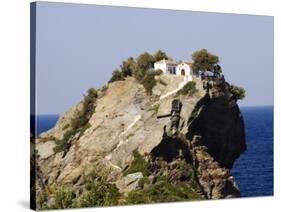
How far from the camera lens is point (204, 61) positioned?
18562 millimetres

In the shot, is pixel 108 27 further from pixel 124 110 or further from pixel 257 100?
pixel 257 100

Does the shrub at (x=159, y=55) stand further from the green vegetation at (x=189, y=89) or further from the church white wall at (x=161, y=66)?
A: the green vegetation at (x=189, y=89)

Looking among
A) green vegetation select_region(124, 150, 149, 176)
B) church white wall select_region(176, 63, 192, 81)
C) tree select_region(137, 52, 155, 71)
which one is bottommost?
green vegetation select_region(124, 150, 149, 176)

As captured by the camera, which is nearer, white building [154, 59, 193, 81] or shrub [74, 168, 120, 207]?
shrub [74, 168, 120, 207]

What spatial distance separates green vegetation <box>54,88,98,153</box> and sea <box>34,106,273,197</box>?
3326mm

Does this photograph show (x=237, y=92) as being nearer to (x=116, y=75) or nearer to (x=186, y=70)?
(x=186, y=70)

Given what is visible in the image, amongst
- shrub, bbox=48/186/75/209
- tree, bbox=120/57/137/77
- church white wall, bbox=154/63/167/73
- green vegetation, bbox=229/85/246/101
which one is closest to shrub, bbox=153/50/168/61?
church white wall, bbox=154/63/167/73

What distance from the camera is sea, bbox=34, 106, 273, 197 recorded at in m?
19.2

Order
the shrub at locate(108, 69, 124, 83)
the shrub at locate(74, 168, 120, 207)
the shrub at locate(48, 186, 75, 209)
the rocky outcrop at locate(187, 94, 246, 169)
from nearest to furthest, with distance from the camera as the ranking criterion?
the shrub at locate(48, 186, 75, 209) < the shrub at locate(74, 168, 120, 207) < the shrub at locate(108, 69, 124, 83) < the rocky outcrop at locate(187, 94, 246, 169)

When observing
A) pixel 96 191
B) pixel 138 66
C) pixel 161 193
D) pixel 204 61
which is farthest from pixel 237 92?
pixel 96 191

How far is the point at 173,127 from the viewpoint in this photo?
18422 millimetres

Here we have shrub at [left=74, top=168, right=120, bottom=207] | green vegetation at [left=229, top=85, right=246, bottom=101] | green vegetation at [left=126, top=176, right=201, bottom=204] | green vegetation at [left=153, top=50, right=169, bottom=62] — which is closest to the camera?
shrub at [left=74, top=168, right=120, bottom=207]

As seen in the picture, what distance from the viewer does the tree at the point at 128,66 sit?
58.5 feet

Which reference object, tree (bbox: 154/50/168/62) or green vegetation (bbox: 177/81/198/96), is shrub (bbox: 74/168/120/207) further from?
tree (bbox: 154/50/168/62)
